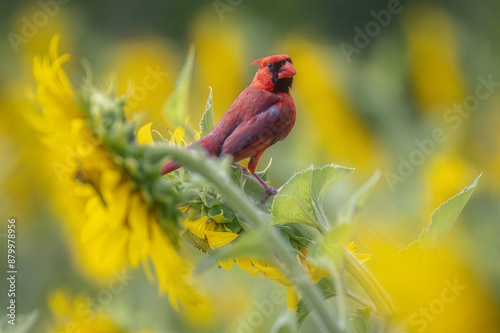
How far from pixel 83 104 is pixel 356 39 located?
3.74 ft

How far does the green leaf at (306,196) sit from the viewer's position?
0.85 feet

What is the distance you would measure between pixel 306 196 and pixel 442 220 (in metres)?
0.05

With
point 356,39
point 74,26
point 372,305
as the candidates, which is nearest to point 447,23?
point 356,39

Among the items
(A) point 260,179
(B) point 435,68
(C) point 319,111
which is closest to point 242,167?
(A) point 260,179

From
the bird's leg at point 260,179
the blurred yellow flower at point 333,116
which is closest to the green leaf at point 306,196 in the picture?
the bird's leg at point 260,179

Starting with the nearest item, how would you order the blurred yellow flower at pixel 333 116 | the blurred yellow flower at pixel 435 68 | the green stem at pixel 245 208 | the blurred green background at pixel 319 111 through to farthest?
the green stem at pixel 245 208 → the blurred green background at pixel 319 111 → the blurred yellow flower at pixel 333 116 → the blurred yellow flower at pixel 435 68

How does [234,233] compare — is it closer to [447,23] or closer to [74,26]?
[447,23]

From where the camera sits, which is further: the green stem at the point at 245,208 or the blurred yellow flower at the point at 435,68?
the blurred yellow flower at the point at 435,68

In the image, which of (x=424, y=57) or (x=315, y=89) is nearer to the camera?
(x=315, y=89)

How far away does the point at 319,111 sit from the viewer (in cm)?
97

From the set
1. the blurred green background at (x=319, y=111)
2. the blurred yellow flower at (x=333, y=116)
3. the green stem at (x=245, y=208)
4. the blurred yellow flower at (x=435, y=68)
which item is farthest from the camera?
the blurred yellow flower at (x=435, y=68)

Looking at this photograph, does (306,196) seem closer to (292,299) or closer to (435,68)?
(292,299)

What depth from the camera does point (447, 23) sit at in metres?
1.28

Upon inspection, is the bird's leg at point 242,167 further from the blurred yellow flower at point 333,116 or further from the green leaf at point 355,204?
the blurred yellow flower at point 333,116
